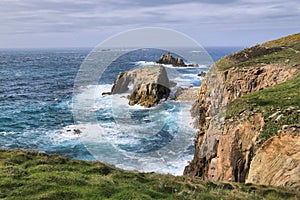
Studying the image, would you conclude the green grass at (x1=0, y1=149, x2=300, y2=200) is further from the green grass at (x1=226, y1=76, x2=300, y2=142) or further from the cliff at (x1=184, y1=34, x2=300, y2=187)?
the green grass at (x1=226, y1=76, x2=300, y2=142)

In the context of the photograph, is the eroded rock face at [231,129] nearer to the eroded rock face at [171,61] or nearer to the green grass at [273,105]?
the green grass at [273,105]

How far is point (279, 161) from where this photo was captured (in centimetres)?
1473

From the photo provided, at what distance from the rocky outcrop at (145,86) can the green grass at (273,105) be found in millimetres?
34928

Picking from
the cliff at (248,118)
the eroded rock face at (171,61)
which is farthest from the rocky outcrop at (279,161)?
the eroded rock face at (171,61)

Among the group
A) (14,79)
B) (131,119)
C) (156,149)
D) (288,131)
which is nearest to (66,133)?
(131,119)

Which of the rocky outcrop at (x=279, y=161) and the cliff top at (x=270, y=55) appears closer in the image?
the rocky outcrop at (x=279, y=161)

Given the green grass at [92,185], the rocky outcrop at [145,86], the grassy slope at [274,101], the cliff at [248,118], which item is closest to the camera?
the green grass at [92,185]

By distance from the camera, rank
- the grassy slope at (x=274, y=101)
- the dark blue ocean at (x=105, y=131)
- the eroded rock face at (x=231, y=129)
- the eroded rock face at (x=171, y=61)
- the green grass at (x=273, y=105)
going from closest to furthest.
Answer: the green grass at (x=273, y=105)
the grassy slope at (x=274, y=101)
the eroded rock face at (x=231, y=129)
the dark blue ocean at (x=105, y=131)
the eroded rock face at (x=171, y=61)

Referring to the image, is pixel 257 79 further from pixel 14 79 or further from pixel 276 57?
pixel 14 79

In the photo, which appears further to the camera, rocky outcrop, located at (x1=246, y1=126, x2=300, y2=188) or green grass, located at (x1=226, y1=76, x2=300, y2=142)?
green grass, located at (x1=226, y1=76, x2=300, y2=142)

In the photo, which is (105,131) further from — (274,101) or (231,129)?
(274,101)

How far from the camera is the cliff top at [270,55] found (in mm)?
30883

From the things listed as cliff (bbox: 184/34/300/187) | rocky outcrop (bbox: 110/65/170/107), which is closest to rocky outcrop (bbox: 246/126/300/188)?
cliff (bbox: 184/34/300/187)

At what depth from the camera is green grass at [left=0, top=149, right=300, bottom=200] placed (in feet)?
35.7
